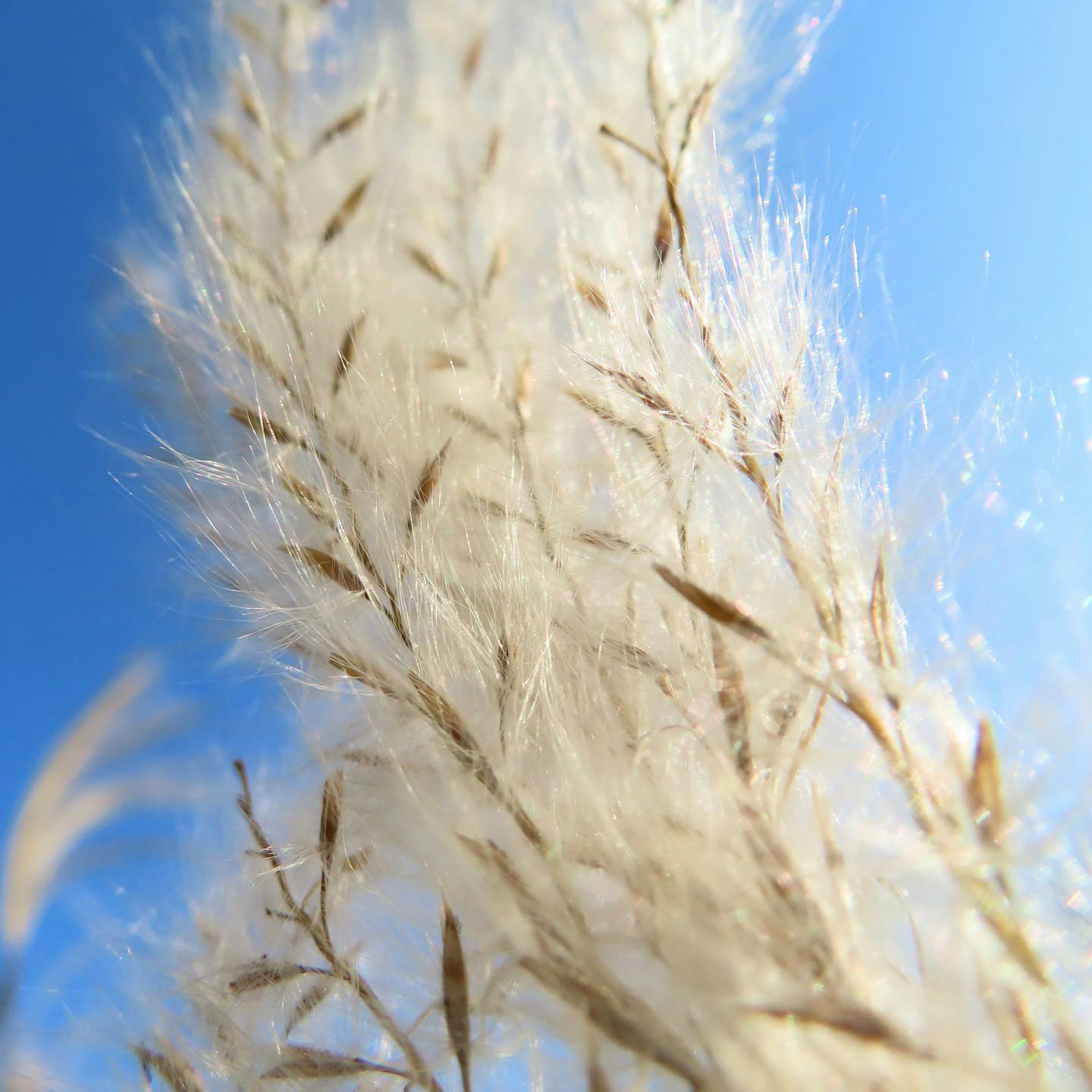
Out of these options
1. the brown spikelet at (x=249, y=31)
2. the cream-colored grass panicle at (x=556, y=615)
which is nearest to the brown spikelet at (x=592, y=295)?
the cream-colored grass panicle at (x=556, y=615)

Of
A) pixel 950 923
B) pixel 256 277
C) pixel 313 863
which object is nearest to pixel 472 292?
pixel 256 277

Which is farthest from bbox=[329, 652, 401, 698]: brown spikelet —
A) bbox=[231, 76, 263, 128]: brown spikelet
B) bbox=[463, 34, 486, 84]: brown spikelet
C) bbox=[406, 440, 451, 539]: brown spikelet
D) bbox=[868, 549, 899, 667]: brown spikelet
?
bbox=[463, 34, 486, 84]: brown spikelet

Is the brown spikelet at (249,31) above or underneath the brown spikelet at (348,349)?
above

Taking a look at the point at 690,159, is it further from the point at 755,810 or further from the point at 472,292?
the point at 755,810

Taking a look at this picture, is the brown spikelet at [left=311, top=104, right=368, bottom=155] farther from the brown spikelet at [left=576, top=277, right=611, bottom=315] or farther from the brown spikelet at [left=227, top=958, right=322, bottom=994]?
the brown spikelet at [left=227, top=958, right=322, bottom=994]

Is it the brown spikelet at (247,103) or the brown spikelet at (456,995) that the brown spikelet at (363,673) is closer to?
the brown spikelet at (456,995)

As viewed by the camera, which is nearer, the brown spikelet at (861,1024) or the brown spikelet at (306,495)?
the brown spikelet at (861,1024)
